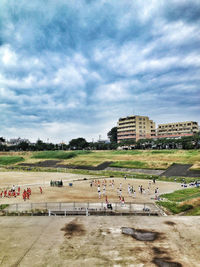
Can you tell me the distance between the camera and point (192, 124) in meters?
164

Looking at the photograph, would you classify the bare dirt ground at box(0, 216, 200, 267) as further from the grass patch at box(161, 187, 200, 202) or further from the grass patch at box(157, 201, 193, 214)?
A: the grass patch at box(161, 187, 200, 202)

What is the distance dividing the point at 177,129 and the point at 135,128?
31.5 meters

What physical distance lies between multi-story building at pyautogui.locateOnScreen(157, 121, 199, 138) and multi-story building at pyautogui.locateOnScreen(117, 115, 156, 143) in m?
8.82

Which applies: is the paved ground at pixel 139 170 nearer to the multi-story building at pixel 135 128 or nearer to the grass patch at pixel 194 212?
the grass patch at pixel 194 212

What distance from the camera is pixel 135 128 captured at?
17375 centimetres

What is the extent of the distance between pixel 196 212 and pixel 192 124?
483ft

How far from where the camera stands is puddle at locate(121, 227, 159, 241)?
19.9m

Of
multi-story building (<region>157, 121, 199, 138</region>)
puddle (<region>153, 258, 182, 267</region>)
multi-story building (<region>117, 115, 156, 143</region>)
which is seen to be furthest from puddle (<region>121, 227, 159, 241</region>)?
multi-story building (<region>117, 115, 156, 143</region>)

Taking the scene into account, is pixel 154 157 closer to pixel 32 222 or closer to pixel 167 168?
pixel 167 168

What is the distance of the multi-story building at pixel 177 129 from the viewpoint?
537ft

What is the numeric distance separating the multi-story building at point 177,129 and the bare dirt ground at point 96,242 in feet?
485

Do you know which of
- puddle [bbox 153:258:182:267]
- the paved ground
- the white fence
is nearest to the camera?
puddle [bbox 153:258:182:267]

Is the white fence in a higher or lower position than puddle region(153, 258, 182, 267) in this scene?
lower

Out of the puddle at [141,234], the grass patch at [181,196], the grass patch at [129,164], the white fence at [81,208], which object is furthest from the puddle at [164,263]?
the grass patch at [129,164]
